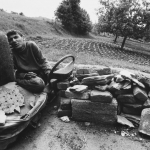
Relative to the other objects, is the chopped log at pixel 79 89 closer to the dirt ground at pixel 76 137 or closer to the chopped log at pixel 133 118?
the dirt ground at pixel 76 137

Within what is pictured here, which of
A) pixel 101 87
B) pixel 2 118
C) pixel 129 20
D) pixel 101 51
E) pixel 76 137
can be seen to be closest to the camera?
pixel 2 118

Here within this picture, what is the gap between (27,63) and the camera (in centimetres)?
272

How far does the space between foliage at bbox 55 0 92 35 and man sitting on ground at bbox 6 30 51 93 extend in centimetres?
2262

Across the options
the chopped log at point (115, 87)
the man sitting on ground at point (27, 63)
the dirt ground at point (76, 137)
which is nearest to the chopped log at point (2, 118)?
the dirt ground at point (76, 137)

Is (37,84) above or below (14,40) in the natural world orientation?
below

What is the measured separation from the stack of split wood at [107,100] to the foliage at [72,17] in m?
23.0

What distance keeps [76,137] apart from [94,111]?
0.48 metres

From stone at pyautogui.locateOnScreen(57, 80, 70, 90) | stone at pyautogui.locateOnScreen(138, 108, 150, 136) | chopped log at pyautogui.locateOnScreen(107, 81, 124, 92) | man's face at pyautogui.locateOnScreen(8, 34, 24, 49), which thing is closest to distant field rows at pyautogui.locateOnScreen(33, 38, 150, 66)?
chopped log at pyautogui.locateOnScreen(107, 81, 124, 92)

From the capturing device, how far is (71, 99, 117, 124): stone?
2.41 meters

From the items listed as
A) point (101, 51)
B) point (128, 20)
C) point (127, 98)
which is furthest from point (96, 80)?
point (128, 20)

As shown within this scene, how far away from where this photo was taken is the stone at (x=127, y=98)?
2546 mm

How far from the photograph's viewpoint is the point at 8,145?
1.94 m

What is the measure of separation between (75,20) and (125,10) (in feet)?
48.8

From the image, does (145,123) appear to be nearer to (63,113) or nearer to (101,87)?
(101,87)
